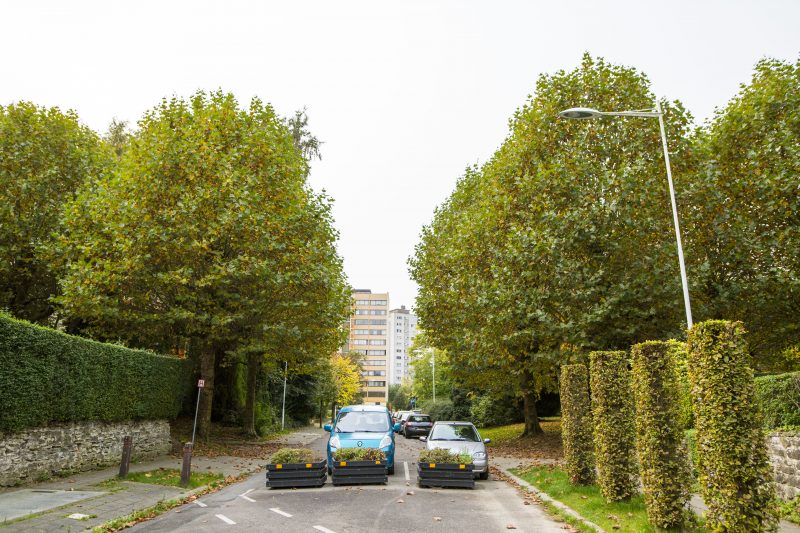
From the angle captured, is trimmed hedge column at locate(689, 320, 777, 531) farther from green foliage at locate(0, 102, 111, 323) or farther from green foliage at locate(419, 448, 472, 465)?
green foliage at locate(0, 102, 111, 323)

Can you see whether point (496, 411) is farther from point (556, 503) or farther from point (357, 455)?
point (556, 503)

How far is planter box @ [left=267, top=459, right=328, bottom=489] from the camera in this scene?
1298 centimetres

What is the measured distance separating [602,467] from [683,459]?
86.7 inches

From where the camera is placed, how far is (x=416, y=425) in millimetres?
36156

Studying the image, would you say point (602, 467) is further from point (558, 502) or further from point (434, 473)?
point (434, 473)

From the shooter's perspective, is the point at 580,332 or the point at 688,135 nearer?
the point at 580,332

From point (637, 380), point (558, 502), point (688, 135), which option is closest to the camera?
point (637, 380)

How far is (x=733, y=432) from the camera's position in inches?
261

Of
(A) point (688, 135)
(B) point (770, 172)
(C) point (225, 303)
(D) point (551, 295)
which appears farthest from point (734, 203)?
(C) point (225, 303)

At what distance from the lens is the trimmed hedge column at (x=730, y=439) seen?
647 cm

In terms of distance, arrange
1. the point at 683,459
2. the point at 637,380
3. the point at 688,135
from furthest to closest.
Result: 1. the point at 688,135
2. the point at 637,380
3. the point at 683,459

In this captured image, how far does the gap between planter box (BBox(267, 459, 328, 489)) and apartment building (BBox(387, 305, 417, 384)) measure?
159 meters

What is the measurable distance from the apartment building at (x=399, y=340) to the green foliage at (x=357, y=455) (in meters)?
159

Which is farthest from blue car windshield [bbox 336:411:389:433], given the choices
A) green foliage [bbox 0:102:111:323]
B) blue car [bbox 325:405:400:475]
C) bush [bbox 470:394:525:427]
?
bush [bbox 470:394:525:427]
